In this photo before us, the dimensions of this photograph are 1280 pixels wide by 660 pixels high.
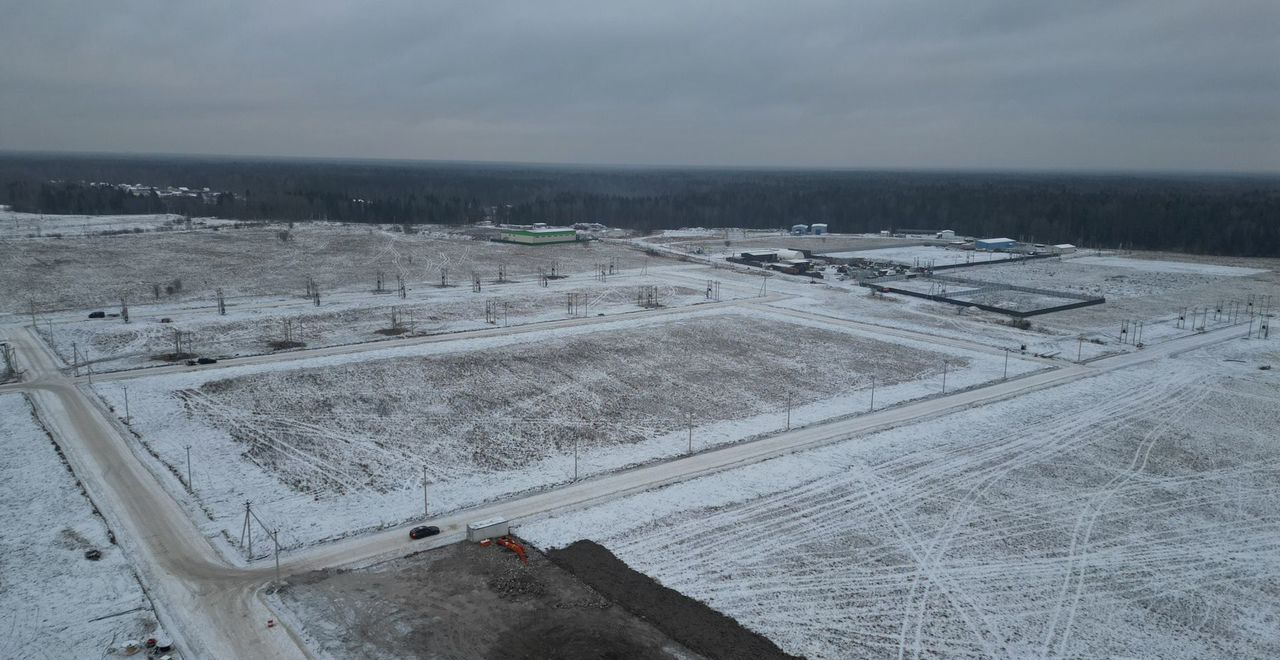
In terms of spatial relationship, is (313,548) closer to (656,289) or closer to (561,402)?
(561,402)

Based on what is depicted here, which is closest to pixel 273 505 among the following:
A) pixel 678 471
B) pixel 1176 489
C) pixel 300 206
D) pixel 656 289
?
pixel 678 471

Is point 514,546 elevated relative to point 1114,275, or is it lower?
lower

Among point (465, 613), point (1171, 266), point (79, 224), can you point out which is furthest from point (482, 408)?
point (79, 224)

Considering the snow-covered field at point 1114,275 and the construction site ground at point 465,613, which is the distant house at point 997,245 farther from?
the construction site ground at point 465,613

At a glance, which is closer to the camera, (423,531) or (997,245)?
(423,531)

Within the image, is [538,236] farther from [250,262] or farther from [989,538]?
[989,538]

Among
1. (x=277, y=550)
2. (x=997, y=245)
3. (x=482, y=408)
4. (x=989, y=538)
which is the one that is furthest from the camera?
(x=997, y=245)

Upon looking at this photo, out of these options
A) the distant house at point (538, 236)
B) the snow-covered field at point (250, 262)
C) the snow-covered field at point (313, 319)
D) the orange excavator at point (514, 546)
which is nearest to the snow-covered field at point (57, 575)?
the orange excavator at point (514, 546)

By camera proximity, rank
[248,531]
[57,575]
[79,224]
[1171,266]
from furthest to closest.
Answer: [79,224] < [1171,266] < [248,531] < [57,575]
